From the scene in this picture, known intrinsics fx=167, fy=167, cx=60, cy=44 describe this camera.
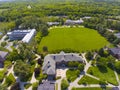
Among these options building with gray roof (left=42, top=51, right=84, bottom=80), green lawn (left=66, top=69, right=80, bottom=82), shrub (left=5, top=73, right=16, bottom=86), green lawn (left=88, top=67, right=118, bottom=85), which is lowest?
green lawn (left=88, top=67, right=118, bottom=85)

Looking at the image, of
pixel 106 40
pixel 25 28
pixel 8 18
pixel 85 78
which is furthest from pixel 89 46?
pixel 8 18

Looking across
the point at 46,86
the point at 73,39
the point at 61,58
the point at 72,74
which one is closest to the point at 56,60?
the point at 61,58

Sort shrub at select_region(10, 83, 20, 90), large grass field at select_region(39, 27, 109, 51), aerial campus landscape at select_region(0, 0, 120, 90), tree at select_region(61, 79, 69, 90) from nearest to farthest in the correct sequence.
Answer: tree at select_region(61, 79, 69, 90), shrub at select_region(10, 83, 20, 90), aerial campus landscape at select_region(0, 0, 120, 90), large grass field at select_region(39, 27, 109, 51)

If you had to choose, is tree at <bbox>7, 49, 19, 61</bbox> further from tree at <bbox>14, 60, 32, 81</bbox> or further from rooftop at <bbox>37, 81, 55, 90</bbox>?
rooftop at <bbox>37, 81, 55, 90</bbox>

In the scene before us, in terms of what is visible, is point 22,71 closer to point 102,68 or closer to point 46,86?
point 46,86

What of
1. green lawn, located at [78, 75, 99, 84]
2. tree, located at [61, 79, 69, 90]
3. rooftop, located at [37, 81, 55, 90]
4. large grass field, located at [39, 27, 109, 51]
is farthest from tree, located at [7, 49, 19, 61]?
green lawn, located at [78, 75, 99, 84]

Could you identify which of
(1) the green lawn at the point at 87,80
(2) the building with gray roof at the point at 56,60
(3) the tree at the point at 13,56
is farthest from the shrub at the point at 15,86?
(1) the green lawn at the point at 87,80
